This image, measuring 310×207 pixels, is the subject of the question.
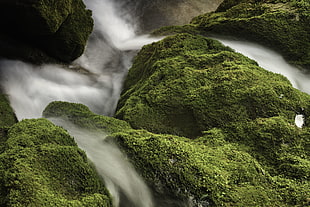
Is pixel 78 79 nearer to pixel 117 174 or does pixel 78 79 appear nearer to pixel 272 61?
pixel 117 174

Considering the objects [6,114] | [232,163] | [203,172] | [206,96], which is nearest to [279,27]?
[206,96]

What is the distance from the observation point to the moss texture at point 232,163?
2742 millimetres

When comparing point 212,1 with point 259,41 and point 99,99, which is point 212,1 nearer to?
point 259,41

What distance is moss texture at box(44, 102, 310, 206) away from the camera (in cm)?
274

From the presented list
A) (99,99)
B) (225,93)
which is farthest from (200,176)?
(99,99)

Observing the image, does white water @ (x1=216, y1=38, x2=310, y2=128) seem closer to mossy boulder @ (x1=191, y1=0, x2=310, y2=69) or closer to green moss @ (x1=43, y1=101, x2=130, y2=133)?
mossy boulder @ (x1=191, y1=0, x2=310, y2=69)

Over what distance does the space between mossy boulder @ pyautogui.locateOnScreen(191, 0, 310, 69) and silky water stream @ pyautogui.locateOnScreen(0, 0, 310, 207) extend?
228 mm

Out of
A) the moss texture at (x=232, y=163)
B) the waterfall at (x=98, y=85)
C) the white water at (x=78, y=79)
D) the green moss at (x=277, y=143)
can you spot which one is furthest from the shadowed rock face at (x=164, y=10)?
the moss texture at (x=232, y=163)

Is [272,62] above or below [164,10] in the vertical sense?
below

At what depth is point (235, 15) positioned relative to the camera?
264 inches

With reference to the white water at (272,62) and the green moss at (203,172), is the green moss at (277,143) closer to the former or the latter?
the green moss at (203,172)

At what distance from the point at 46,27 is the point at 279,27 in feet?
15.9

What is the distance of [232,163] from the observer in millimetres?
3104

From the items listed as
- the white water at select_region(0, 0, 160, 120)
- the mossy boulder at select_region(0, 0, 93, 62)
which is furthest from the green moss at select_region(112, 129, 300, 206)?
the mossy boulder at select_region(0, 0, 93, 62)
